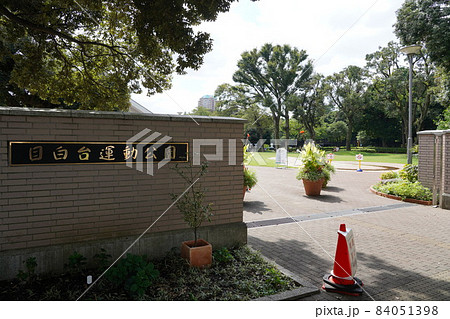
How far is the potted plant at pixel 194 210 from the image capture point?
189 inches

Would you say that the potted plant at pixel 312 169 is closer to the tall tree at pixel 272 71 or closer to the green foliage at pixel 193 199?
the green foliage at pixel 193 199

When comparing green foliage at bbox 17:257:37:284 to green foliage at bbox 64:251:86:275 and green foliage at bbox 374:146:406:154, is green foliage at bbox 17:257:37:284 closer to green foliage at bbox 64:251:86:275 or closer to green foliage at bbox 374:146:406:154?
green foliage at bbox 64:251:86:275

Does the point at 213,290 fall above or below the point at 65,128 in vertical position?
below

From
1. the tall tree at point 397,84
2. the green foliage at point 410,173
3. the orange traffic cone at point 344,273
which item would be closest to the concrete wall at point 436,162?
the green foliage at point 410,173

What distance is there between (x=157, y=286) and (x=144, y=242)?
1.06m

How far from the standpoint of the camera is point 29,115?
13.9ft

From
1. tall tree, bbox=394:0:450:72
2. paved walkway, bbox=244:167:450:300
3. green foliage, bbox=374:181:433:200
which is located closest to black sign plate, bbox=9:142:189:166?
paved walkway, bbox=244:167:450:300

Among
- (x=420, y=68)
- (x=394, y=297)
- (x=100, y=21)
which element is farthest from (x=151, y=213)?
(x=420, y=68)

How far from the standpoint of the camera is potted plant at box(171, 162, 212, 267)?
15.7 feet

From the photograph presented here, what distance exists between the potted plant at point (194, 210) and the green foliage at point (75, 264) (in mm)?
1467

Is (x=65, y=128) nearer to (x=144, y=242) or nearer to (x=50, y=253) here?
(x=50, y=253)

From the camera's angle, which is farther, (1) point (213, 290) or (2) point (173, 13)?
(2) point (173, 13)

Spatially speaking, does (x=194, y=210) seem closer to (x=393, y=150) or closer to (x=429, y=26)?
(x=429, y=26)

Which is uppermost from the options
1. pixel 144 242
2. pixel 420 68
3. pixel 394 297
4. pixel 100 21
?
pixel 420 68
